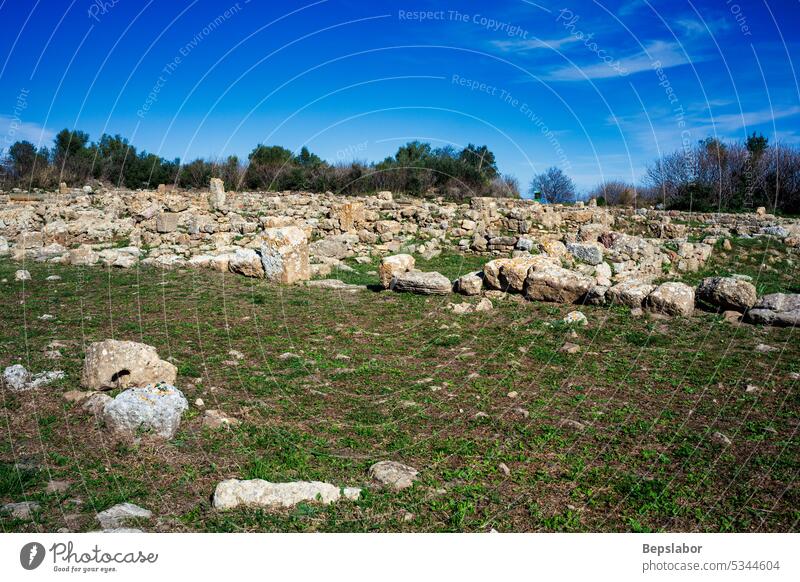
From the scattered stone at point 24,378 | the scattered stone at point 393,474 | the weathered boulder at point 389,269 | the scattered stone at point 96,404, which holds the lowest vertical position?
the scattered stone at point 393,474

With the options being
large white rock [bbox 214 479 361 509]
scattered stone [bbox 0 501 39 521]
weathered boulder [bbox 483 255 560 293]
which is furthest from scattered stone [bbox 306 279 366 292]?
scattered stone [bbox 0 501 39 521]

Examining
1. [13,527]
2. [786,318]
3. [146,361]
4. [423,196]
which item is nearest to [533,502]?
[13,527]

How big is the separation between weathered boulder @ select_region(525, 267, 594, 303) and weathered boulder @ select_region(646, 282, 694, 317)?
4.44ft

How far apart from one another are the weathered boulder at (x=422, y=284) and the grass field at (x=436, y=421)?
4.61ft

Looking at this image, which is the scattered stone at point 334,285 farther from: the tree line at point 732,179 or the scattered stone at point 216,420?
the tree line at point 732,179

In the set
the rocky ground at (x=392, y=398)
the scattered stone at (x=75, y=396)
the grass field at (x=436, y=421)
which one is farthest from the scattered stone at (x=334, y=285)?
the scattered stone at (x=75, y=396)

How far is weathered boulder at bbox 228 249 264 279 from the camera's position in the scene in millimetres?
15555

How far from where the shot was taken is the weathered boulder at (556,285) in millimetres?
12180

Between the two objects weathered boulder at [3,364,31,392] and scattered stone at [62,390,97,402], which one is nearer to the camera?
scattered stone at [62,390,97,402]

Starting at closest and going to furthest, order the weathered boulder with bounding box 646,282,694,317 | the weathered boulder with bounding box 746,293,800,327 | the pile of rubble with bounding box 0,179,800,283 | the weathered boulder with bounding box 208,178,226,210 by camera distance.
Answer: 1. the weathered boulder with bounding box 746,293,800,327
2. the weathered boulder with bounding box 646,282,694,317
3. the pile of rubble with bounding box 0,179,800,283
4. the weathered boulder with bounding box 208,178,226,210

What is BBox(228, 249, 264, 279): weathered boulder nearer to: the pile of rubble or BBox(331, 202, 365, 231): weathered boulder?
the pile of rubble

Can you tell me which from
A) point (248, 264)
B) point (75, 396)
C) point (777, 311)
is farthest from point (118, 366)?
point (777, 311)

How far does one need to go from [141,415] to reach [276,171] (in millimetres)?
43980

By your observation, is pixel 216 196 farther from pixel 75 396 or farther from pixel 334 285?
pixel 75 396
